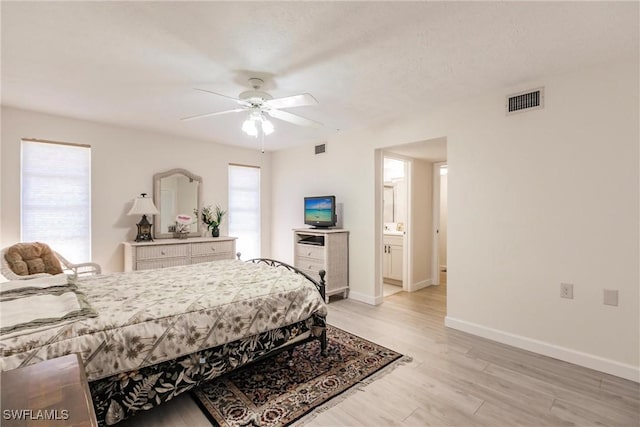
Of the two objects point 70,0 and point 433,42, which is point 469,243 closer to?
point 433,42

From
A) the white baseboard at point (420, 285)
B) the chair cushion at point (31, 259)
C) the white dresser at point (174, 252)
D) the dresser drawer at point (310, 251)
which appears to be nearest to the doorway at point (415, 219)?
the white baseboard at point (420, 285)

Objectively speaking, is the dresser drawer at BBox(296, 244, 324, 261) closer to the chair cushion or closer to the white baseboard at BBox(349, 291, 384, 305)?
the white baseboard at BBox(349, 291, 384, 305)

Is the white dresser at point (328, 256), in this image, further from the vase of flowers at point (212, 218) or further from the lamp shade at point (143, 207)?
the lamp shade at point (143, 207)

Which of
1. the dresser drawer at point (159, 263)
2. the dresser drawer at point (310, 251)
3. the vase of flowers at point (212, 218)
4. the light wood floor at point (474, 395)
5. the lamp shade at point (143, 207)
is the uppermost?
the lamp shade at point (143, 207)

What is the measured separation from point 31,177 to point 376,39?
4217 mm

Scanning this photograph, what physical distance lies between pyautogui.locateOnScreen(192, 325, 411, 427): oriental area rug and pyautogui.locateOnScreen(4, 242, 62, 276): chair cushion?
7.64 feet

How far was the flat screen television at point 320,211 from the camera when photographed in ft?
15.0

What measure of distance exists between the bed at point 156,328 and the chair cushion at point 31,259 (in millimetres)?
976

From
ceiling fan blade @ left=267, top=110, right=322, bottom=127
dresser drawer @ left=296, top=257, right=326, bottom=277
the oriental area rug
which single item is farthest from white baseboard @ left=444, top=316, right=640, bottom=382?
ceiling fan blade @ left=267, top=110, right=322, bottom=127

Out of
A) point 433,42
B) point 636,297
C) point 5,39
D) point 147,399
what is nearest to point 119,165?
point 5,39

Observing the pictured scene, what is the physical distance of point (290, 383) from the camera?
227 cm

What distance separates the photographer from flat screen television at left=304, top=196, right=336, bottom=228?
15.0ft

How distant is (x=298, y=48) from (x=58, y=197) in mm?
3650

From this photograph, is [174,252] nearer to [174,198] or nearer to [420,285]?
[174,198]
